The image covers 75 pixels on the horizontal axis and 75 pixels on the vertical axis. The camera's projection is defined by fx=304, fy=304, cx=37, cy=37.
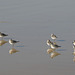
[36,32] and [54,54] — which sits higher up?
[36,32]

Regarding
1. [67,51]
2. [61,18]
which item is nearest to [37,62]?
[67,51]

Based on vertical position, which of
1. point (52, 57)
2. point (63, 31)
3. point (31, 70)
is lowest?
point (31, 70)

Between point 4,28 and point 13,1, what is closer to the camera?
point 4,28

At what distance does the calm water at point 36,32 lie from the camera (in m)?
15.3

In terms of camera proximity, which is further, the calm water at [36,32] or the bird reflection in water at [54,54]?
the bird reflection in water at [54,54]

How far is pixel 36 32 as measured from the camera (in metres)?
21.7

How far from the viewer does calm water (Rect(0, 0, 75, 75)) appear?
15258mm

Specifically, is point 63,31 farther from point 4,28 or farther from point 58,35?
point 4,28

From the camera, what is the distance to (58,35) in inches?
827

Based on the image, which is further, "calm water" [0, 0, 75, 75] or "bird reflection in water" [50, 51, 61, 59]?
"bird reflection in water" [50, 51, 61, 59]

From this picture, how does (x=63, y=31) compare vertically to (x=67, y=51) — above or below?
above

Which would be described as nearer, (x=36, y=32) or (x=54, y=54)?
(x=54, y=54)

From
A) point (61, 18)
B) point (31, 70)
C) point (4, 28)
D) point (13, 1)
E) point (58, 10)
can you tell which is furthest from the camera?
point (13, 1)

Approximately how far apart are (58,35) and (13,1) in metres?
13.5
